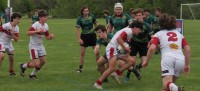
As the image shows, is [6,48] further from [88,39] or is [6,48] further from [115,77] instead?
[115,77]

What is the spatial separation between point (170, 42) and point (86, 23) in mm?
5885

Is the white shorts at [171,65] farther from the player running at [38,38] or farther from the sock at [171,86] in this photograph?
the player running at [38,38]

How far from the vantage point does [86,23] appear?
13938mm

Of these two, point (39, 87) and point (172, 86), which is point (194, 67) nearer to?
point (39, 87)

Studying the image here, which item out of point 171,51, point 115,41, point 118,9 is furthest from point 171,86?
point 118,9

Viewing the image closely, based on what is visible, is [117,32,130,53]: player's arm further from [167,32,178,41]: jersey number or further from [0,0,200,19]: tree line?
Result: [0,0,200,19]: tree line

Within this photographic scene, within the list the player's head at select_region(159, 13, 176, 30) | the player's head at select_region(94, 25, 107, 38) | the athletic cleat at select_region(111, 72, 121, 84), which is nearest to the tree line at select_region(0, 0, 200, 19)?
the athletic cleat at select_region(111, 72, 121, 84)

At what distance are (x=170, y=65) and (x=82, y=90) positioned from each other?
9.64 feet

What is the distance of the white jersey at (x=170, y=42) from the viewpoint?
8297mm

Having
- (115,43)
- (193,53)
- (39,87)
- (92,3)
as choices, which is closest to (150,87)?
(115,43)

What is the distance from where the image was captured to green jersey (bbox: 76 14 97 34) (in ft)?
45.6

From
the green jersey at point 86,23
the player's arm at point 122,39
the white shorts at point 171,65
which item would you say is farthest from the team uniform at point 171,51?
the green jersey at point 86,23

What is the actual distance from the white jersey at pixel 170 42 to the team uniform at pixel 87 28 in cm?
570

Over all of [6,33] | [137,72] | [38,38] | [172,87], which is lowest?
[137,72]
